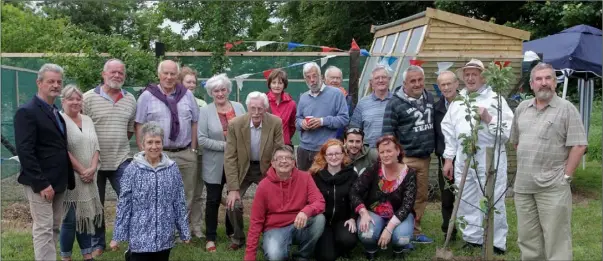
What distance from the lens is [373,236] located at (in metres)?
5.73

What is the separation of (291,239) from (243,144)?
106 cm

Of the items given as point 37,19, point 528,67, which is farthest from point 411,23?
point 37,19

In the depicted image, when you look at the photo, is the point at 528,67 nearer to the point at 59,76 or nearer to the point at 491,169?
the point at 491,169

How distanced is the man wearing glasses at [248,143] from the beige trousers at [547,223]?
2.36 m

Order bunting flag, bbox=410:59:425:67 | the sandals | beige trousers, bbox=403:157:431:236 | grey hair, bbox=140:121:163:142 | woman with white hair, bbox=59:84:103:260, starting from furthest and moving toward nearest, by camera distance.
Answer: bunting flag, bbox=410:59:425:67 < beige trousers, bbox=403:157:431:236 < the sandals < woman with white hair, bbox=59:84:103:260 < grey hair, bbox=140:121:163:142

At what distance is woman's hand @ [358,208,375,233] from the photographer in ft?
18.6

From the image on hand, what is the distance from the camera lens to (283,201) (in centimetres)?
557

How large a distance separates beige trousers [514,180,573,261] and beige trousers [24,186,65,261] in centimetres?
386

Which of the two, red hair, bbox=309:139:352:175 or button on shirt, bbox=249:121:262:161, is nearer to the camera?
red hair, bbox=309:139:352:175

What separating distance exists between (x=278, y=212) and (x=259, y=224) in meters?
0.21

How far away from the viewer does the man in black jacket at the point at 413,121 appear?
6.21 metres

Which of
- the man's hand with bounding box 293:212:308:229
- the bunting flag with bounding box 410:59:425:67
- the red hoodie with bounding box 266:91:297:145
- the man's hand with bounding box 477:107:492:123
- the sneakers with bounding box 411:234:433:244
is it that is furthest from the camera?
the bunting flag with bounding box 410:59:425:67

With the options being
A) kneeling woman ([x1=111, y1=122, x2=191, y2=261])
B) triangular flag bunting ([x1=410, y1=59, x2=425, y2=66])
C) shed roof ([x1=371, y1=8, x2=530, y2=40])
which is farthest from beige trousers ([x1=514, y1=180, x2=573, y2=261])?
shed roof ([x1=371, y1=8, x2=530, y2=40])

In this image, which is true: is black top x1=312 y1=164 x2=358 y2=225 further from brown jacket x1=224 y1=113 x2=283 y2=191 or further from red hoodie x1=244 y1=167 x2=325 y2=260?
brown jacket x1=224 y1=113 x2=283 y2=191
